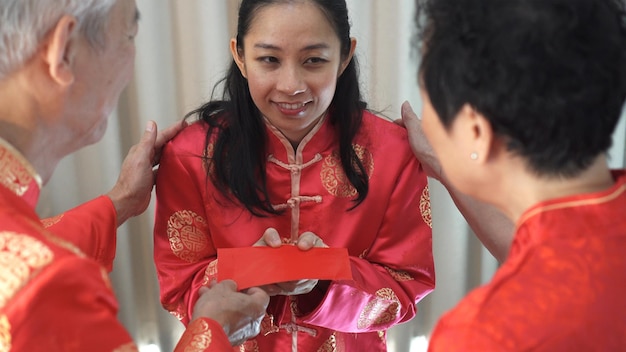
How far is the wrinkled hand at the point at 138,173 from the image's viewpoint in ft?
4.87

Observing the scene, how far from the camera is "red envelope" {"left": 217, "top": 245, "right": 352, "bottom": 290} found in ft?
4.28

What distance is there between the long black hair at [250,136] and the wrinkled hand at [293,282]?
0.09 m

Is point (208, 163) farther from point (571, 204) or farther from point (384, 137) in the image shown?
point (571, 204)

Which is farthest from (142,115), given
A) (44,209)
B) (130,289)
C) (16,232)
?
(16,232)

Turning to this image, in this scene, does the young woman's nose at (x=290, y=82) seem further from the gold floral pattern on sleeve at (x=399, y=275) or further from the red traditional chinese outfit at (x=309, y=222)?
the gold floral pattern on sleeve at (x=399, y=275)

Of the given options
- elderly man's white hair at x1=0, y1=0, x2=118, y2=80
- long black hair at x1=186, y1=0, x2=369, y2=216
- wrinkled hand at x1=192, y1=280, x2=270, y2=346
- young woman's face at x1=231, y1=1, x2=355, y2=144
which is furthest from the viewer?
long black hair at x1=186, y1=0, x2=369, y2=216

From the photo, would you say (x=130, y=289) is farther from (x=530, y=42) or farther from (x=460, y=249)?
(x=530, y=42)

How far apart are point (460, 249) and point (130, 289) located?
1.28m

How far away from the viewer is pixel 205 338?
1.12 m

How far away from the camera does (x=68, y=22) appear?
86 centimetres

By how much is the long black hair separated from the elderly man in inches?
16.7

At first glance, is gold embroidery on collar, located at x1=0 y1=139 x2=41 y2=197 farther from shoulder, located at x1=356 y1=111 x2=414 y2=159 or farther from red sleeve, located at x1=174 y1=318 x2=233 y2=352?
shoulder, located at x1=356 y1=111 x2=414 y2=159

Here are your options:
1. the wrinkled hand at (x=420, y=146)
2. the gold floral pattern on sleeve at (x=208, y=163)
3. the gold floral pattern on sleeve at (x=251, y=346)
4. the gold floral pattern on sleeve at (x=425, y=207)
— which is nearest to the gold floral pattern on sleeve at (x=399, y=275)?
the gold floral pattern on sleeve at (x=425, y=207)

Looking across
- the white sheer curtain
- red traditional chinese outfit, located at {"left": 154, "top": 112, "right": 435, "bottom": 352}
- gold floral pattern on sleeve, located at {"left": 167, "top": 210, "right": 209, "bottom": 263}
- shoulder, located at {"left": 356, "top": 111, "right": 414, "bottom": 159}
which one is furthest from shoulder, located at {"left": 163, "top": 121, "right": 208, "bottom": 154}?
the white sheer curtain
